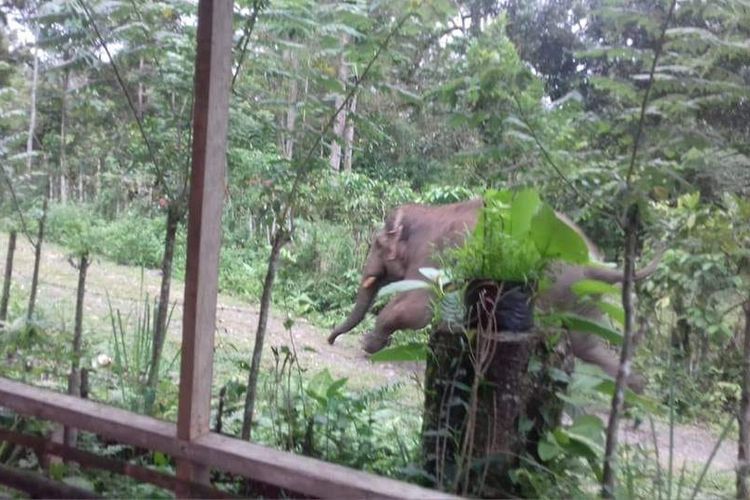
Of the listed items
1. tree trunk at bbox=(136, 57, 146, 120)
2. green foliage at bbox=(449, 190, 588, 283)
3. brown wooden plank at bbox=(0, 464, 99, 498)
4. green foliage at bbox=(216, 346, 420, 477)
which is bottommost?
brown wooden plank at bbox=(0, 464, 99, 498)

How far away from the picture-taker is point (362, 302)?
5434 mm

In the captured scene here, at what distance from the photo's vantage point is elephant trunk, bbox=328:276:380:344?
5.24m

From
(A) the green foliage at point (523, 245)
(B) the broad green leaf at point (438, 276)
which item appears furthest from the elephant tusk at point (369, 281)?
(A) the green foliage at point (523, 245)

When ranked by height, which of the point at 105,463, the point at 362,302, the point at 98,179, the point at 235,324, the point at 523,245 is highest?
the point at 98,179

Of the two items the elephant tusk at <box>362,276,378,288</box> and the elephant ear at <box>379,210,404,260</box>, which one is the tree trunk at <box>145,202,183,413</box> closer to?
the elephant ear at <box>379,210,404,260</box>

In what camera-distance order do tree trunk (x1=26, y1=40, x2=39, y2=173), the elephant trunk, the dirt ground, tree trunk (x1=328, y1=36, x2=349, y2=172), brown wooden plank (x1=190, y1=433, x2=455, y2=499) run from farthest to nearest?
the elephant trunk, tree trunk (x1=26, y1=40, x2=39, y2=173), the dirt ground, tree trunk (x1=328, y1=36, x2=349, y2=172), brown wooden plank (x1=190, y1=433, x2=455, y2=499)

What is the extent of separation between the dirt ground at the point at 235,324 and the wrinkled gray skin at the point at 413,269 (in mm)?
206

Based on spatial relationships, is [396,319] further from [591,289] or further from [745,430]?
[745,430]

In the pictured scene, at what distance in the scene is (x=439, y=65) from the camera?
9.66 ft

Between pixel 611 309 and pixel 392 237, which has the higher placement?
pixel 392 237

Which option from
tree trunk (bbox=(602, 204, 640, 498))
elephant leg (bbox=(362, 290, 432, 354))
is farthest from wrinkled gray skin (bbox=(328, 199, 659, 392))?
tree trunk (bbox=(602, 204, 640, 498))

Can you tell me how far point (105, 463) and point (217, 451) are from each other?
476 mm

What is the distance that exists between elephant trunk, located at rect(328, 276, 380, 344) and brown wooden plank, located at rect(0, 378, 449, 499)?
2795mm

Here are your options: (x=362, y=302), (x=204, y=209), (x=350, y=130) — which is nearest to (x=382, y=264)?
(x=362, y=302)
